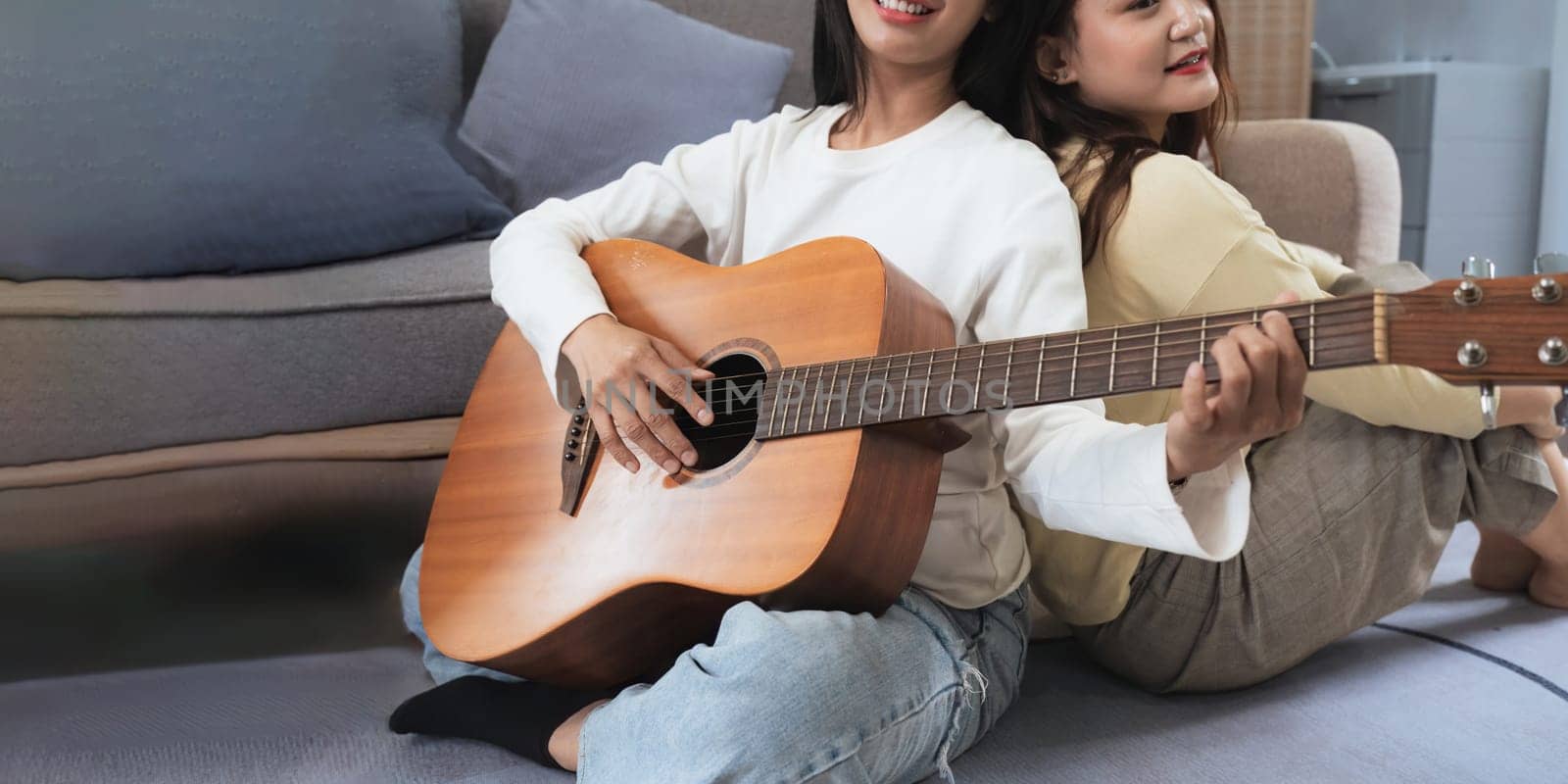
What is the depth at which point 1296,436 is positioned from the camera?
1.12 metres

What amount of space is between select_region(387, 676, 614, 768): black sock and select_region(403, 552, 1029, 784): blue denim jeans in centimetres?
11

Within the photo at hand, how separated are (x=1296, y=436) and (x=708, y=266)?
0.58 metres

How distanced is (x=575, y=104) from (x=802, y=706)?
50.4 inches

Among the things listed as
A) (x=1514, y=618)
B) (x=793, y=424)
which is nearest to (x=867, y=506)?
(x=793, y=424)

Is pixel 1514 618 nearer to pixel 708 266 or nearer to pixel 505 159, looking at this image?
pixel 708 266

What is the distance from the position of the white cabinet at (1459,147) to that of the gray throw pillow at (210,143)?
2.16 m

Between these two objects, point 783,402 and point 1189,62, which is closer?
point 783,402

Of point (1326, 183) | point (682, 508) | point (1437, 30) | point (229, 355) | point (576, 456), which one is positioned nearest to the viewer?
point (682, 508)

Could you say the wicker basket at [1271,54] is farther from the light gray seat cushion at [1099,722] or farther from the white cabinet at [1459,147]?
the light gray seat cushion at [1099,722]

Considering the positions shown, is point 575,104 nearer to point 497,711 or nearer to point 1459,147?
point 497,711

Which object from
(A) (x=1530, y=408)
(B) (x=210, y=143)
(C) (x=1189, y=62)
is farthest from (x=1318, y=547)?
(B) (x=210, y=143)

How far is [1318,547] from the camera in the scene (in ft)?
3.59

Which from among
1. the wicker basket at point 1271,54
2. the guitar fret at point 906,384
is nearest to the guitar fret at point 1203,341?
the guitar fret at point 906,384

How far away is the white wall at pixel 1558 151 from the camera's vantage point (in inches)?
108
